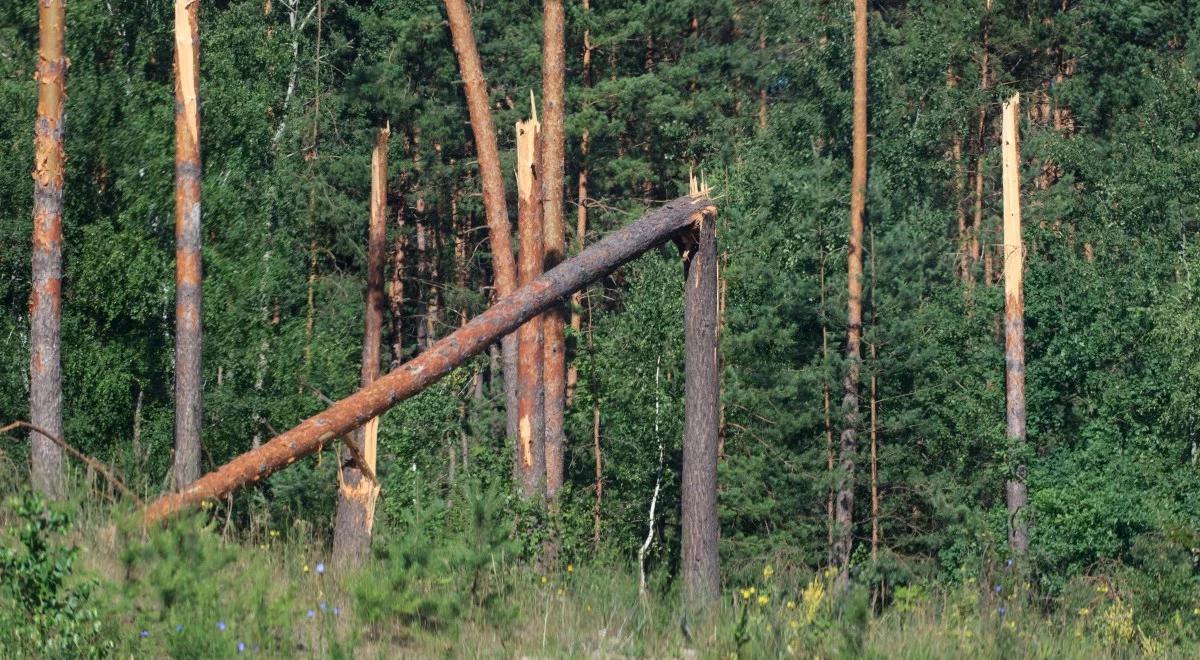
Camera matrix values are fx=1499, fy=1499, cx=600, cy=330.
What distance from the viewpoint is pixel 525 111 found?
3181cm

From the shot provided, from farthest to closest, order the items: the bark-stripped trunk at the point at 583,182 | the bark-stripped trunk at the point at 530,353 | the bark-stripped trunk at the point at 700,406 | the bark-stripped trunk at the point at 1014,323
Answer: the bark-stripped trunk at the point at 583,182 → the bark-stripped trunk at the point at 1014,323 → the bark-stripped trunk at the point at 530,353 → the bark-stripped trunk at the point at 700,406

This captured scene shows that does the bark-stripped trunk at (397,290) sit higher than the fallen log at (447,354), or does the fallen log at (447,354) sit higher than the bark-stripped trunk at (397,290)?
the fallen log at (447,354)

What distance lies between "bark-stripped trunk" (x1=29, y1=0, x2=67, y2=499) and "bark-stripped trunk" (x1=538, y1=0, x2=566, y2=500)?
229 inches

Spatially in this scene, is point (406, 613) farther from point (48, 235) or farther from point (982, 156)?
point (982, 156)

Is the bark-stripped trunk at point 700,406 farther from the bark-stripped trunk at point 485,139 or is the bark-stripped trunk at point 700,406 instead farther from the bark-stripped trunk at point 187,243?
the bark-stripped trunk at point 485,139

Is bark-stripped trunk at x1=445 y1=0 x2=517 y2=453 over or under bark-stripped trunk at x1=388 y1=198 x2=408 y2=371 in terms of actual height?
over

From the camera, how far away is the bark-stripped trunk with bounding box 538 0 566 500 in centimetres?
1753

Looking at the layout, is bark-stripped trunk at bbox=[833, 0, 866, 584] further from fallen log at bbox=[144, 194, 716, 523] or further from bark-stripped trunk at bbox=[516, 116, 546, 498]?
fallen log at bbox=[144, 194, 716, 523]

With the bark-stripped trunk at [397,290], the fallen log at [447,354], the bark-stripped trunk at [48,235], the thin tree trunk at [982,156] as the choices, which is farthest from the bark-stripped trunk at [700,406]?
the thin tree trunk at [982,156]

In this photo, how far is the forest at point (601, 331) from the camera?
7.11 metres

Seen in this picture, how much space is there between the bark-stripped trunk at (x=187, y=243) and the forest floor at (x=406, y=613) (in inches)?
301

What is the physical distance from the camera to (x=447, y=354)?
8.87m

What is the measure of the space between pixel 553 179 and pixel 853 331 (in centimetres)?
1072

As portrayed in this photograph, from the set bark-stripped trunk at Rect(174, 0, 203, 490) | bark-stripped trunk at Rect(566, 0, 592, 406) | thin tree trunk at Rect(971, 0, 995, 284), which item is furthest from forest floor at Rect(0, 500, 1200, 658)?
thin tree trunk at Rect(971, 0, 995, 284)
